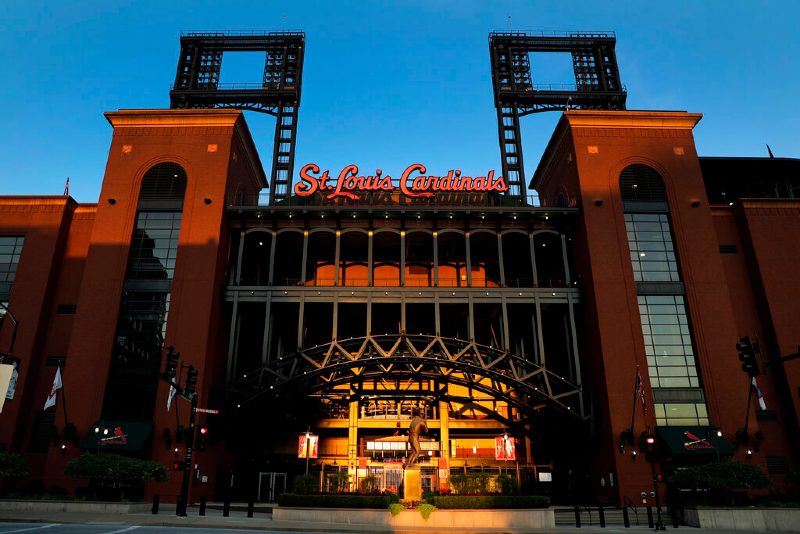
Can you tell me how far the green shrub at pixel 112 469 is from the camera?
2950cm

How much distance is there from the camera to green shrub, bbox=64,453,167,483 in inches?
1161

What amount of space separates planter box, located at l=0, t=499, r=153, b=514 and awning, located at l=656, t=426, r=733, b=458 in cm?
3030

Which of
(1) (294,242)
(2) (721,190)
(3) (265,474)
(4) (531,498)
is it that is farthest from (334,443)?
(2) (721,190)

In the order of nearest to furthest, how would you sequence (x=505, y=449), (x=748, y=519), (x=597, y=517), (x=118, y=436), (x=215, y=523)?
(x=215, y=523) < (x=748, y=519) < (x=597, y=517) < (x=118, y=436) < (x=505, y=449)

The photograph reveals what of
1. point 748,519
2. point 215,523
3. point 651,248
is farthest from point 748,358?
point 651,248

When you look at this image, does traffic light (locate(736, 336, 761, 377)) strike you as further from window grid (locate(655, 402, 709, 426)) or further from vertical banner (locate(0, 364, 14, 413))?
vertical banner (locate(0, 364, 14, 413))

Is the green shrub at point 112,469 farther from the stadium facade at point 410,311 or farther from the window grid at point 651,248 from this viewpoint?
the window grid at point 651,248

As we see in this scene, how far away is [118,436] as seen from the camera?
33.5m

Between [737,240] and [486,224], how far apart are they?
18796mm

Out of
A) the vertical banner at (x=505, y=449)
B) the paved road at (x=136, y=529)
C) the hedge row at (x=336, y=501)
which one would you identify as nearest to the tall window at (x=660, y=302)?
the vertical banner at (x=505, y=449)

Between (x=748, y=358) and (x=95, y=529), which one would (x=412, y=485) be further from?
(x=748, y=358)

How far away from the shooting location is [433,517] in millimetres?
25828

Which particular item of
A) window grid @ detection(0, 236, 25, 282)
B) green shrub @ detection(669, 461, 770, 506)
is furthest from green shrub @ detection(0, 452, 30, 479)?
green shrub @ detection(669, 461, 770, 506)

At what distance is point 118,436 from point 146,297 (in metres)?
9.46
